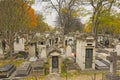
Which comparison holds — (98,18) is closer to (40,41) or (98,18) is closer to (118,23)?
(118,23)

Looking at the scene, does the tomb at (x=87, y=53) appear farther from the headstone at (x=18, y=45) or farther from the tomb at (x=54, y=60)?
the headstone at (x=18, y=45)

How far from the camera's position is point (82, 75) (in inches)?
590

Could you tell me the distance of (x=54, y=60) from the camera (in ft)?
50.0

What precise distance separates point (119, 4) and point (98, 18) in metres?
3.79

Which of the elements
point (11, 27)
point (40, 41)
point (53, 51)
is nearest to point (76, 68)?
point (53, 51)

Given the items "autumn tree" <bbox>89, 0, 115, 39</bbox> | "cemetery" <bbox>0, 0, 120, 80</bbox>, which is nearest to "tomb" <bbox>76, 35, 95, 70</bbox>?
"cemetery" <bbox>0, 0, 120, 80</bbox>

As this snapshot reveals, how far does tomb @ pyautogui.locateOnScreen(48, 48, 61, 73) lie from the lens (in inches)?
590

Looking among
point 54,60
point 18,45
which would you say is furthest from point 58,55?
point 18,45

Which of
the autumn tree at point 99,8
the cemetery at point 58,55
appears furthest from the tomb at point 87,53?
the autumn tree at point 99,8

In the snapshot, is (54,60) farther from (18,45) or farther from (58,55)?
(18,45)

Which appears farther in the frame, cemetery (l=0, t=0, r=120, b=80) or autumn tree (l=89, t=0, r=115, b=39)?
autumn tree (l=89, t=0, r=115, b=39)

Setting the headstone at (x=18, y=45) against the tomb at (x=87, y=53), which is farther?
the headstone at (x=18, y=45)

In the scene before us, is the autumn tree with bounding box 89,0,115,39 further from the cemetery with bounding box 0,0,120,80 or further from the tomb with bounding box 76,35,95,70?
the tomb with bounding box 76,35,95,70

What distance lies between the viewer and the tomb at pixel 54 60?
14982mm
